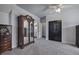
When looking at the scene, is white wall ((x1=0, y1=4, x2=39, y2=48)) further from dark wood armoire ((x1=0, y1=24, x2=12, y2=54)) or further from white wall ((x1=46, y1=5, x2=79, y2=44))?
white wall ((x1=46, y1=5, x2=79, y2=44))

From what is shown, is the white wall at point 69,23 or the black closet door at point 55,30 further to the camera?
the black closet door at point 55,30

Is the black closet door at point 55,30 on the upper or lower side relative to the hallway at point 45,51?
upper

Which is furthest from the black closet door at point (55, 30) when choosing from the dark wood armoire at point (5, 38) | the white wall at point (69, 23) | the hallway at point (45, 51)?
the dark wood armoire at point (5, 38)

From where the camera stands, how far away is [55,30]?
23.7 feet

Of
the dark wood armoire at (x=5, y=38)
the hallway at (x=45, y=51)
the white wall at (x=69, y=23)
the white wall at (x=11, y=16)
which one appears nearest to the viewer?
the dark wood armoire at (x=5, y=38)

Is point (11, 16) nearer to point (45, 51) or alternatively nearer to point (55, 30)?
point (45, 51)

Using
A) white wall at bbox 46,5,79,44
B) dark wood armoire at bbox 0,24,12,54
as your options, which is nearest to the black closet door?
white wall at bbox 46,5,79,44

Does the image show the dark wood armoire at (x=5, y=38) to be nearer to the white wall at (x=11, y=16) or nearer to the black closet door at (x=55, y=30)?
the white wall at (x=11, y=16)

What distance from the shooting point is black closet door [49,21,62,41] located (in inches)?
273

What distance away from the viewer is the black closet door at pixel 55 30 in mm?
6937
